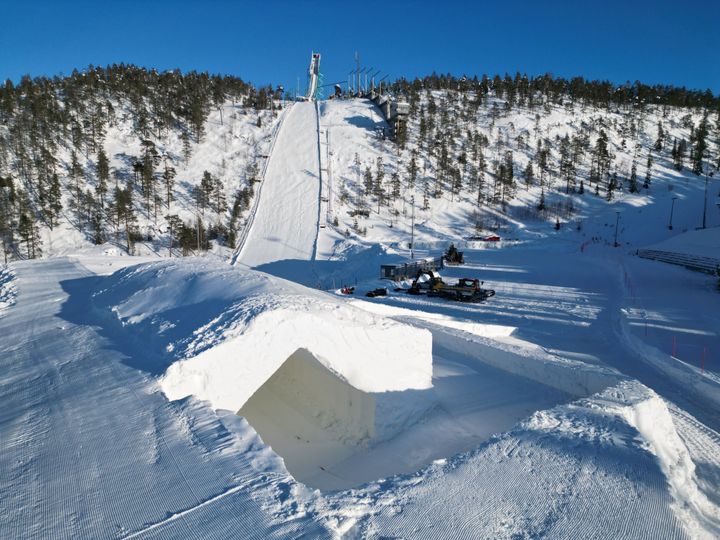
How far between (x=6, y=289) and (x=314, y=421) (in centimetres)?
968

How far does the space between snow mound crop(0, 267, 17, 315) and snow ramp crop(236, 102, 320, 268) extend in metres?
18.9

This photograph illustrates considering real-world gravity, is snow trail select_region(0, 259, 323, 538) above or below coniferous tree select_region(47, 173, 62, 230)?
below

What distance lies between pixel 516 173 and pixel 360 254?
40.0m

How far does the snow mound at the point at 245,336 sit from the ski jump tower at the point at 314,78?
257 ft

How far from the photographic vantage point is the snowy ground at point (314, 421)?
3543 mm

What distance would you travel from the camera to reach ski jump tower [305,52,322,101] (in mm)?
79562

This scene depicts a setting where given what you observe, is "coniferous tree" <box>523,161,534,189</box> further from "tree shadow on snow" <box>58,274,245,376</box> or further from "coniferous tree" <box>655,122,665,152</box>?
"tree shadow on snow" <box>58,274,245,376</box>

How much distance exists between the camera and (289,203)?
143 ft

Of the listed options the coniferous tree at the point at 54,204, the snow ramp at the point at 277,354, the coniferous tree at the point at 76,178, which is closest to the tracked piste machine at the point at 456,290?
the snow ramp at the point at 277,354

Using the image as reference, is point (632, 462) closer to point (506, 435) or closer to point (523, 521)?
point (506, 435)

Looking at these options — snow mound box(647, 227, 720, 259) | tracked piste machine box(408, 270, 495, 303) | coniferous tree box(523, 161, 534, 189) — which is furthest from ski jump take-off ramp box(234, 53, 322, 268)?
coniferous tree box(523, 161, 534, 189)

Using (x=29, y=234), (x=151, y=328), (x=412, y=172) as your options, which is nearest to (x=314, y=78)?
(x=412, y=172)

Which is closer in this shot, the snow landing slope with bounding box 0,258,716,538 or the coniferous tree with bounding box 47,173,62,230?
the snow landing slope with bounding box 0,258,716,538

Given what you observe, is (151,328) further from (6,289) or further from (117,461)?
(6,289)
